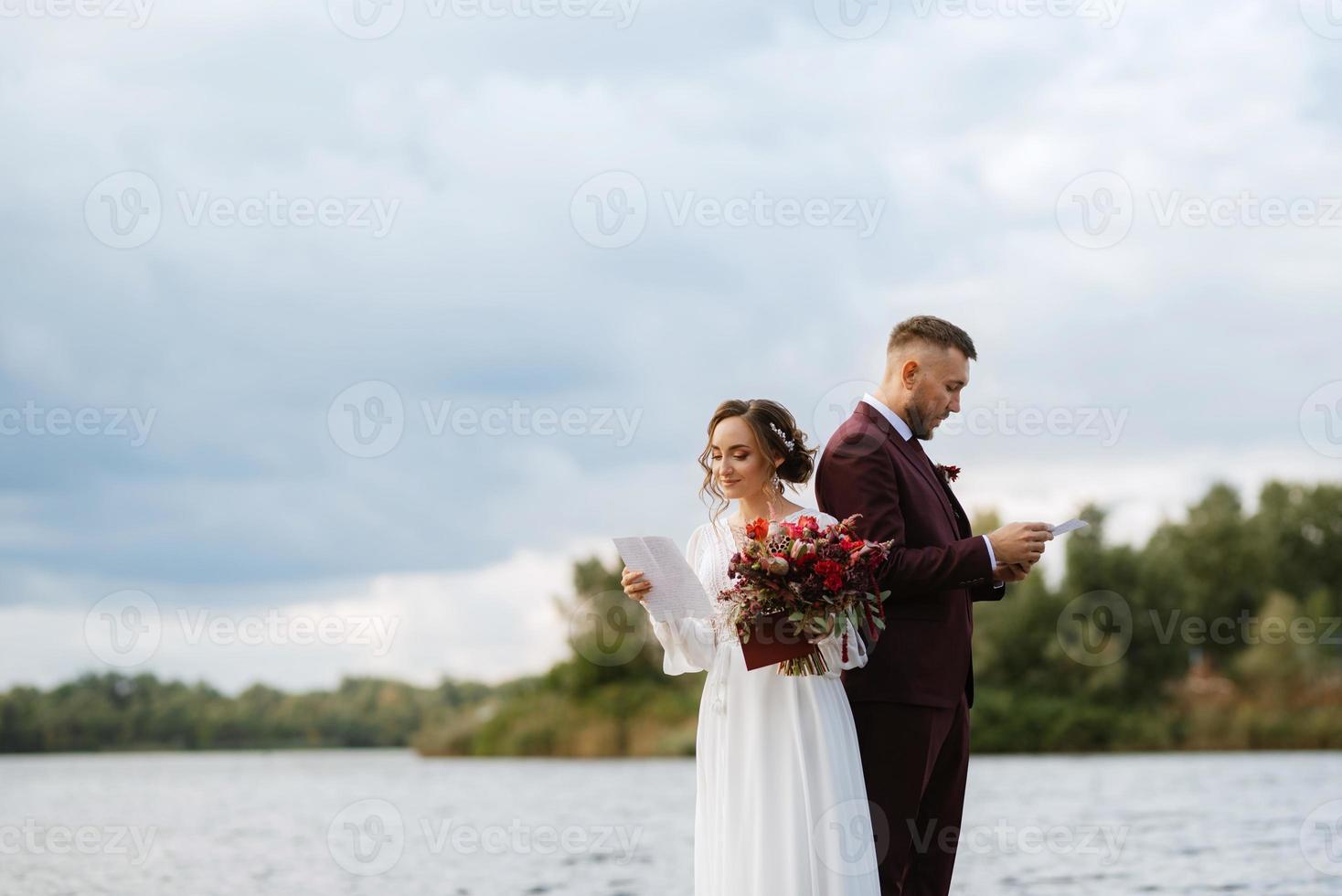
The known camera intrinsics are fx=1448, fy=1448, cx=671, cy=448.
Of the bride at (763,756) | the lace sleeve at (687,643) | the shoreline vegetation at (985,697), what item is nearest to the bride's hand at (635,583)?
the bride at (763,756)

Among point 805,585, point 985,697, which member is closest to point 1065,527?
point 805,585

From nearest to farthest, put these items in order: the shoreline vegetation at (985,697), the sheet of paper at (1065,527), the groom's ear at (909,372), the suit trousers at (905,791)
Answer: the sheet of paper at (1065,527), the suit trousers at (905,791), the groom's ear at (909,372), the shoreline vegetation at (985,697)

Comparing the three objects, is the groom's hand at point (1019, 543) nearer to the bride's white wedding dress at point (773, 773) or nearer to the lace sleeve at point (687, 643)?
the bride's white wedding dress at point (773, 773)

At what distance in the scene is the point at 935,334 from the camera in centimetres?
520

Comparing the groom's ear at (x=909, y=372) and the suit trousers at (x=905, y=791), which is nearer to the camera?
the suit trousers at (x=905, y=791)

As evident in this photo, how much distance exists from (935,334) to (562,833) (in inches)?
413

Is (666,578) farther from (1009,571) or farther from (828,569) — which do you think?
(1009,571)

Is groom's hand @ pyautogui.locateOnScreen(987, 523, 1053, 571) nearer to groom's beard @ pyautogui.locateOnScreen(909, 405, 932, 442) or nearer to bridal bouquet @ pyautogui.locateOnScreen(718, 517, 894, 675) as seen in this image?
bridal bouquet @ pyautogui.locateOnScreen(718, 517, 894, 675)

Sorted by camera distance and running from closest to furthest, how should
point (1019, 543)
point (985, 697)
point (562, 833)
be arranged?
point (1019, 543) → point (562, 833) → point (985, 697)

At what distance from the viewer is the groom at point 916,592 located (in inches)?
196

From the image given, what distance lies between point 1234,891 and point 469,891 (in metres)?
5.17

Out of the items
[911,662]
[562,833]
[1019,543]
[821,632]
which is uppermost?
[1019,543]

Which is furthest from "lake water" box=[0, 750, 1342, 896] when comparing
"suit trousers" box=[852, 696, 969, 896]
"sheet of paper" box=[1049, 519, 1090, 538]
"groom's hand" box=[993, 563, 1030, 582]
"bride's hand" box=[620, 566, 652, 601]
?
"bride's hand" box=[620, 566, 652, 601]

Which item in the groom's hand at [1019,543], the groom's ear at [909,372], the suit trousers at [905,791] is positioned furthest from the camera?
the groom's ear at [909,372]
